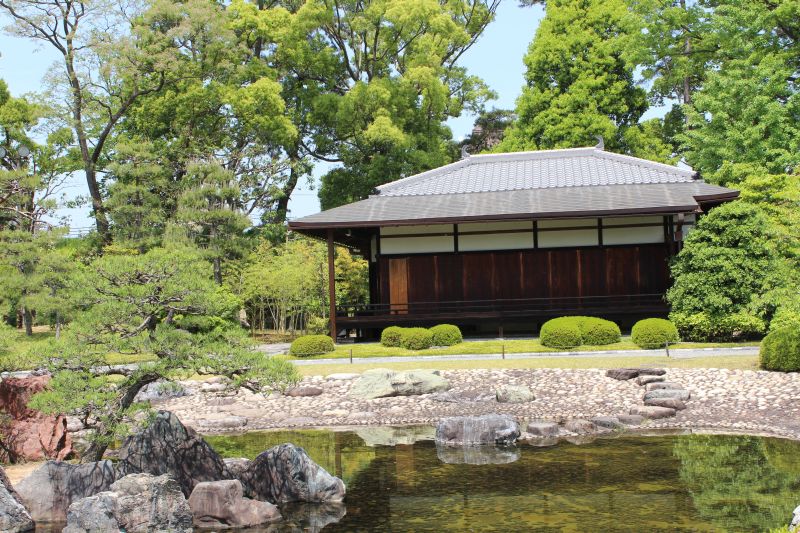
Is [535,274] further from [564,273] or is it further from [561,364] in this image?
[561,364]

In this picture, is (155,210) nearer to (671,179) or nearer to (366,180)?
(366,180)

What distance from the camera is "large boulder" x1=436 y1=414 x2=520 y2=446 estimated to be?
40.8 feet

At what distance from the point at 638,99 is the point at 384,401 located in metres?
24.4

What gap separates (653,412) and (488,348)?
6.75 metres

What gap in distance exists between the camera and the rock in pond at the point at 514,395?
49.4 ft

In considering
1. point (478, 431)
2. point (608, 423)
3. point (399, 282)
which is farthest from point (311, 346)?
point (608, 423)

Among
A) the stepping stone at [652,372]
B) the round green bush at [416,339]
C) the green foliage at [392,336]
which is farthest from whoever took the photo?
the green foliage at [392,336]

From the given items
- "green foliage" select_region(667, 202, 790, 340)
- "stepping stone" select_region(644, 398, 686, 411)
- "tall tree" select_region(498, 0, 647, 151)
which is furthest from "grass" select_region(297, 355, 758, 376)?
"tall tree" select_region(498, 0, 647, 151)

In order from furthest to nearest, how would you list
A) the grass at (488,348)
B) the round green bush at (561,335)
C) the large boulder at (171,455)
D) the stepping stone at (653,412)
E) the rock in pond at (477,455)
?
the round green bush at (561,335)
the grass at (488,348)
the stepping stone at (653,412)
the rock in pond at (477,455)
the large boulder at (171,455)

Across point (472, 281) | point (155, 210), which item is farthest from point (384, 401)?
point (155, 210)

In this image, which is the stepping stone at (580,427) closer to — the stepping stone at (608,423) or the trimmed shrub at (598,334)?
the stepping stone at (608,423)

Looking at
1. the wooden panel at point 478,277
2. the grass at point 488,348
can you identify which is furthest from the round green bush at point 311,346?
the wooden panel at point 478,277

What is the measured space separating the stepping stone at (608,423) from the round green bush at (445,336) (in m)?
7.91

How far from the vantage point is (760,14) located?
93.4 feet
